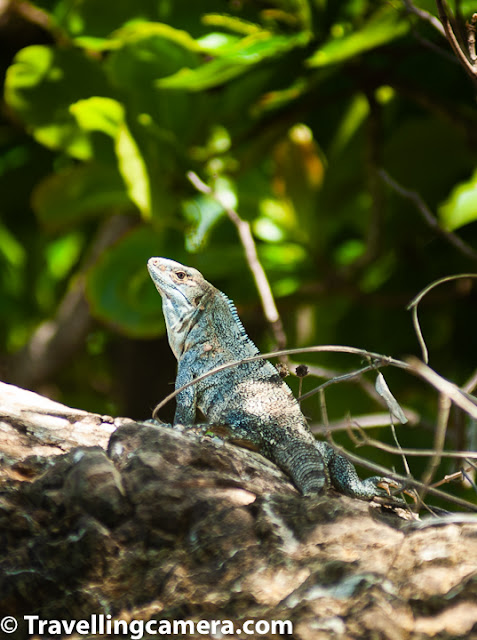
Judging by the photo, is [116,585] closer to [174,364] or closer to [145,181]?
[145,181]

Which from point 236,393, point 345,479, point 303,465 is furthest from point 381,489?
point 236,393

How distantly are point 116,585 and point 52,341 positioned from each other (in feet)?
9.88

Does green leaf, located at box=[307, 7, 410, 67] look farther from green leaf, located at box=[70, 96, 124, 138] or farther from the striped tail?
the striped tail

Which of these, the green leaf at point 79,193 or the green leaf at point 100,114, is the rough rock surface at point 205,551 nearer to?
the green leaf at point 100,114

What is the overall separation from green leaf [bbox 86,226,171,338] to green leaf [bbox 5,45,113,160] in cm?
56

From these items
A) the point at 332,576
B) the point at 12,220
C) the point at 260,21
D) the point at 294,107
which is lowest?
the point at 12,220

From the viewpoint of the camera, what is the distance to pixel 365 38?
3.38 meters

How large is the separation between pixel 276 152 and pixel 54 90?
1210 mm

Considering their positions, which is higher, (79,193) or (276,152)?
(276,152)

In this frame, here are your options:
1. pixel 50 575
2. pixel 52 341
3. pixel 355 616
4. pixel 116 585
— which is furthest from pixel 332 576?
pixel 52 341

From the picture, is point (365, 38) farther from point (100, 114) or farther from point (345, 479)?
point (345, 479)

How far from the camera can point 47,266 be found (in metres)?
5.08

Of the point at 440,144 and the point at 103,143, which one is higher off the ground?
the point at 440,144

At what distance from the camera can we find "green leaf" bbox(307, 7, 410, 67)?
3.38m
